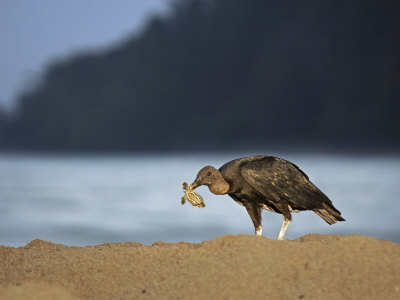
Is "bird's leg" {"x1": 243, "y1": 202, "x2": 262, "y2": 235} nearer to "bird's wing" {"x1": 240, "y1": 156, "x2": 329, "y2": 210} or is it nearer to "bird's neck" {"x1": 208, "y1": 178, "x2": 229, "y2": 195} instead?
"bird's wing" {"x1": 240, "y1": 156, "x2": 329, "y2": 210}

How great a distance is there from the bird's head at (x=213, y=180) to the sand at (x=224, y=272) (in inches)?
28.6

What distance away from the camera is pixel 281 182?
8320 millimetres

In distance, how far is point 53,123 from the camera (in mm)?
68000

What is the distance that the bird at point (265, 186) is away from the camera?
823 cm

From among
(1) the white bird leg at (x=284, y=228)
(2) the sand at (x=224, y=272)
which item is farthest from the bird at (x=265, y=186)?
(2) the sand at (x=224, y=272)

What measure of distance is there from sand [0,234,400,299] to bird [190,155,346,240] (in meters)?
0.67

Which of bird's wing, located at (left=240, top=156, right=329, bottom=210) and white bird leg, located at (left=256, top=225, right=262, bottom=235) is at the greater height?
bird's wing, located at (left=240, top=156, right=329, bottom=210)

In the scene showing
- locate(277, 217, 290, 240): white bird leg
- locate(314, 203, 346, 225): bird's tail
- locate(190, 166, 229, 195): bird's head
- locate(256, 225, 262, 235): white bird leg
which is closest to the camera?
locate(190, 166, 229, 195): bird's head

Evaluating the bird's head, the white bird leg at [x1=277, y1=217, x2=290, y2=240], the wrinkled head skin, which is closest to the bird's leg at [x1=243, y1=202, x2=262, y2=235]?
the white bird leg at [x1=277, y1=217, x2=290, y2=240]

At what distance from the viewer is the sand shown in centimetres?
661

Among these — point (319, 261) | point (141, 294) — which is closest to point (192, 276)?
point (141, 294)

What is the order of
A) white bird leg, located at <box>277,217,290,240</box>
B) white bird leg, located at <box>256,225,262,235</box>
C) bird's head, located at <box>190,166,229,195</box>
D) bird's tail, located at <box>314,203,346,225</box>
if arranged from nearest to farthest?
bird's head, located at <box>190,166,229,195</box> < white bird leg, located at <box>277,217,290,240</box> < white bird leg, located at <box>256,225,262,235</box> < bird's tail, located at <box>314,203,346,225</box>

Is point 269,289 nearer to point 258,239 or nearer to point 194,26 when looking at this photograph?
point 258,239

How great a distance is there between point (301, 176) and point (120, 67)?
60.2 m
